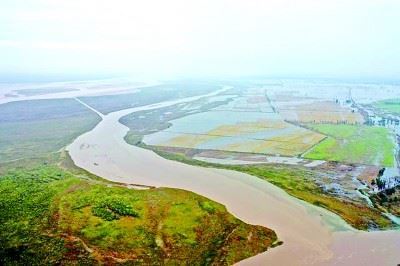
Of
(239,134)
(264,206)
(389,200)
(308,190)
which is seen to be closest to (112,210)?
(264,206)

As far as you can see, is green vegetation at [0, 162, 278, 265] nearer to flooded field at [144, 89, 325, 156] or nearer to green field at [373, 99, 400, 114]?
flooded field at [144, 89, 325, 156]

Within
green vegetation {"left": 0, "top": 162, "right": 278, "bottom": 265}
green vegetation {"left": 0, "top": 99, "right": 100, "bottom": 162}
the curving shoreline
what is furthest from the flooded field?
green vegetation {"left": 0, "top": 162, "right": 278, "bottom": 265}

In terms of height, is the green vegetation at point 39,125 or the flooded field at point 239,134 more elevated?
the green vegetation at point 39,125

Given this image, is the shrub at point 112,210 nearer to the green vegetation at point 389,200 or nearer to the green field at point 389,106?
the green vegetation at point 389,200

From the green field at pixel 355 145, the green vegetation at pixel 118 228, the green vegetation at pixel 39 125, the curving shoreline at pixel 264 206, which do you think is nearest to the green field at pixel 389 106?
the green field at pixel 355 145

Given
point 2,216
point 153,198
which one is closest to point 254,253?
point 153,198

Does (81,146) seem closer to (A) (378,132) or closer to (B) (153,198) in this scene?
(B) (153,198)
